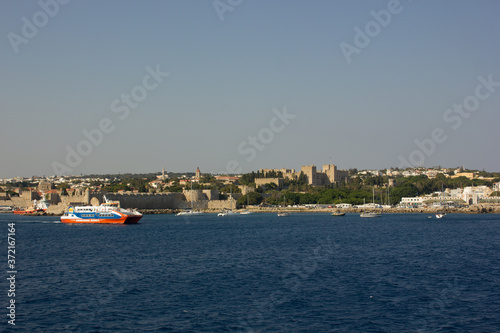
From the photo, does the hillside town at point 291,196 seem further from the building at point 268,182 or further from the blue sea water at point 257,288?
the blue sea water at point 257,288

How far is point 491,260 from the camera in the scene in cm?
1694

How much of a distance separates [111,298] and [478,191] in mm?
60795

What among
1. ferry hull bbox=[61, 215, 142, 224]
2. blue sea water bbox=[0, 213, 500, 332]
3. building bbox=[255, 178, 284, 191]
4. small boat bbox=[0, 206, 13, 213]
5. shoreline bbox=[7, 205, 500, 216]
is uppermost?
building bbox=[255, 178, 284, 191]

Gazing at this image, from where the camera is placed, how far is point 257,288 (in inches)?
494

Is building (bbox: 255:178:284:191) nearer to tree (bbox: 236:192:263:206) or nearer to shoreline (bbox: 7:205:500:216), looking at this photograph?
tree (bbox: 236:192:263:206)

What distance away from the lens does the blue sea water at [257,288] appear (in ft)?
31.9

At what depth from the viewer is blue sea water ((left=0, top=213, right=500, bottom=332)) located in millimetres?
9719

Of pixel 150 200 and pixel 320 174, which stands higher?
pixel 320 174

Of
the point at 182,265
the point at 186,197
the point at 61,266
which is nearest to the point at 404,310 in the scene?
the point at 182,265

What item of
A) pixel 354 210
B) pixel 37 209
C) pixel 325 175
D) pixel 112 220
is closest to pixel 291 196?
pixel 354 210

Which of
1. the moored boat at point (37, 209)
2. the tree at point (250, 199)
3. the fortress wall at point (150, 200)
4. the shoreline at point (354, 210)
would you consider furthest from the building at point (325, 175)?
the moored boat at point (37, 209)

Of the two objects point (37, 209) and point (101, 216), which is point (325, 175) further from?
point (101, 216)

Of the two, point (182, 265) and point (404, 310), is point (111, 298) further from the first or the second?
point (404, 310)

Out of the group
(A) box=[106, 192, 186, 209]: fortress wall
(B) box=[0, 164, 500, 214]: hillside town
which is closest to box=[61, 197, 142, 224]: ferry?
(B) box=[0, 164, 500, 214]: hillside town
